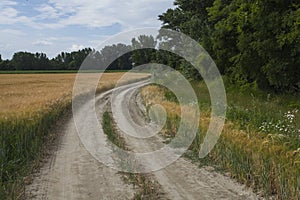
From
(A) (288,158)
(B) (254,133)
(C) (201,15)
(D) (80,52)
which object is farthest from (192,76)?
(D) (80,52)

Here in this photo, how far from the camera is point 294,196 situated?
17.0ft

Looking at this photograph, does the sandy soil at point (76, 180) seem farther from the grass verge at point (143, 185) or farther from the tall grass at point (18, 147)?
the tall grass at point (18, 147)

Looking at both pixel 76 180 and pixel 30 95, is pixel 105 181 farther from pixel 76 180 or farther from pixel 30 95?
pixel 30 95

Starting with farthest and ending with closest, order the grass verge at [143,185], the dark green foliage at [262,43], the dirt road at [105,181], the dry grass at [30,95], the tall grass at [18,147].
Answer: the dark green foliage at [262,43] → the dry grass at [30,95] → the tall grass at [18,147] → the dirt road at [105,181] → the grass verge at [143,185]

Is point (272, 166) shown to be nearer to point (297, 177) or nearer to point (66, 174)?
point (297, 177)

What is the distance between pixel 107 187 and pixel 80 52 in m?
96.0

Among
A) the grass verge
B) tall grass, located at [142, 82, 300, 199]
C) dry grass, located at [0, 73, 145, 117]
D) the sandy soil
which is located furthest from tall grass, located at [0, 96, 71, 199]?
tall grass, located at [142, 82, 300, 199]

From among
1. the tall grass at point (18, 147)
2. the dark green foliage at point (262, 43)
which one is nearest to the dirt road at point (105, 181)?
the tall grass at point (18, 147)

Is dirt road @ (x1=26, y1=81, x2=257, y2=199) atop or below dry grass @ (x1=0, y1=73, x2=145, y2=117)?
below

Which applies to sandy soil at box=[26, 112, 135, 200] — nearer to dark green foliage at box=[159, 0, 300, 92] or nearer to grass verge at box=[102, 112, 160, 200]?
grass verge at box=[102, 112, 160, 200]

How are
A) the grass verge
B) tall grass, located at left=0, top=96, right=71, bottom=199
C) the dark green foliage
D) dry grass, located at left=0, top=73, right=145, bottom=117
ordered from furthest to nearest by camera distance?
the dark green foliage, dry grass, located at left=0, top=73, right=145, bottom=117, tall grass, located at left=0, top=96, right=71, bottom=199, the grass verge

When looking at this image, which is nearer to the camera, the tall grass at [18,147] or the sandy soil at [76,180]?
the sandy soil at [76,180]

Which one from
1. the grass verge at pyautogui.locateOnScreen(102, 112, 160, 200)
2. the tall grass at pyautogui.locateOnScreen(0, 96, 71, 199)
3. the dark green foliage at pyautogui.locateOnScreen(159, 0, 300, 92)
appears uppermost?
the dark green foliage at pyautogui.locateOnScreen(159, 0, 300, 92)

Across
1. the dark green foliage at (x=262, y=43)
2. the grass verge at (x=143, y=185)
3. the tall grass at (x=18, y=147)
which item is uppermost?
the dark green foliage at (x=262, y=43)
